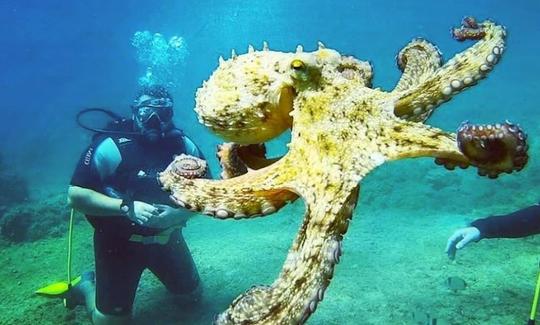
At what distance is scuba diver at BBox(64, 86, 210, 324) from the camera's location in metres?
6.04

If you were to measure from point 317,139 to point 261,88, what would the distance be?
0.40m

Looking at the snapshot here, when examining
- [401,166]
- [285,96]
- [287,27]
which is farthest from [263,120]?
[287,27]

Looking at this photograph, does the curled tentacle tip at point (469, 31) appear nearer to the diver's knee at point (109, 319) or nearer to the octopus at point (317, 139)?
the octopus at point (317, 139)

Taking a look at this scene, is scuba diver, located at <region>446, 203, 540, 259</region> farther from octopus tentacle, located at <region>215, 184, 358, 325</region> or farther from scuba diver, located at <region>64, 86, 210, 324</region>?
octopus tentacle, located at <region>215, 184, 358, 325</region>

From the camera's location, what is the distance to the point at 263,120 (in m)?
1.83

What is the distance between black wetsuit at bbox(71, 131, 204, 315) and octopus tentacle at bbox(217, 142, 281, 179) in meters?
4.24

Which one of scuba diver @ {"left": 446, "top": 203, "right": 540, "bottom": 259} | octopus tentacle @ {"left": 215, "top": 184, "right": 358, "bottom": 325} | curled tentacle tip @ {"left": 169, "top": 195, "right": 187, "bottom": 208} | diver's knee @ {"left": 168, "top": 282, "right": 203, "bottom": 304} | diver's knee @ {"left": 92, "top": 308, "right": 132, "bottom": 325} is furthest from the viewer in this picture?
diver's knee @ {"left": 168, "top": 282, "right": 203, "bottom": 304}

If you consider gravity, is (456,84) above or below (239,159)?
above

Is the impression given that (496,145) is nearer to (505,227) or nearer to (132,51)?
(505,227)

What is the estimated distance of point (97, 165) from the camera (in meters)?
6.14

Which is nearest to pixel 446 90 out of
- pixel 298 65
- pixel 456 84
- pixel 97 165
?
pixel 456 84

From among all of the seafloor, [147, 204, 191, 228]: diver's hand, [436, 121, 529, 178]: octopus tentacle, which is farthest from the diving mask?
[436, 121, 529, 178]: octopus tentacle

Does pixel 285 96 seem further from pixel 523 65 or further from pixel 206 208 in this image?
pixel 523 65

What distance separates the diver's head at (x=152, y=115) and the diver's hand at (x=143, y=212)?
1.16 metres
